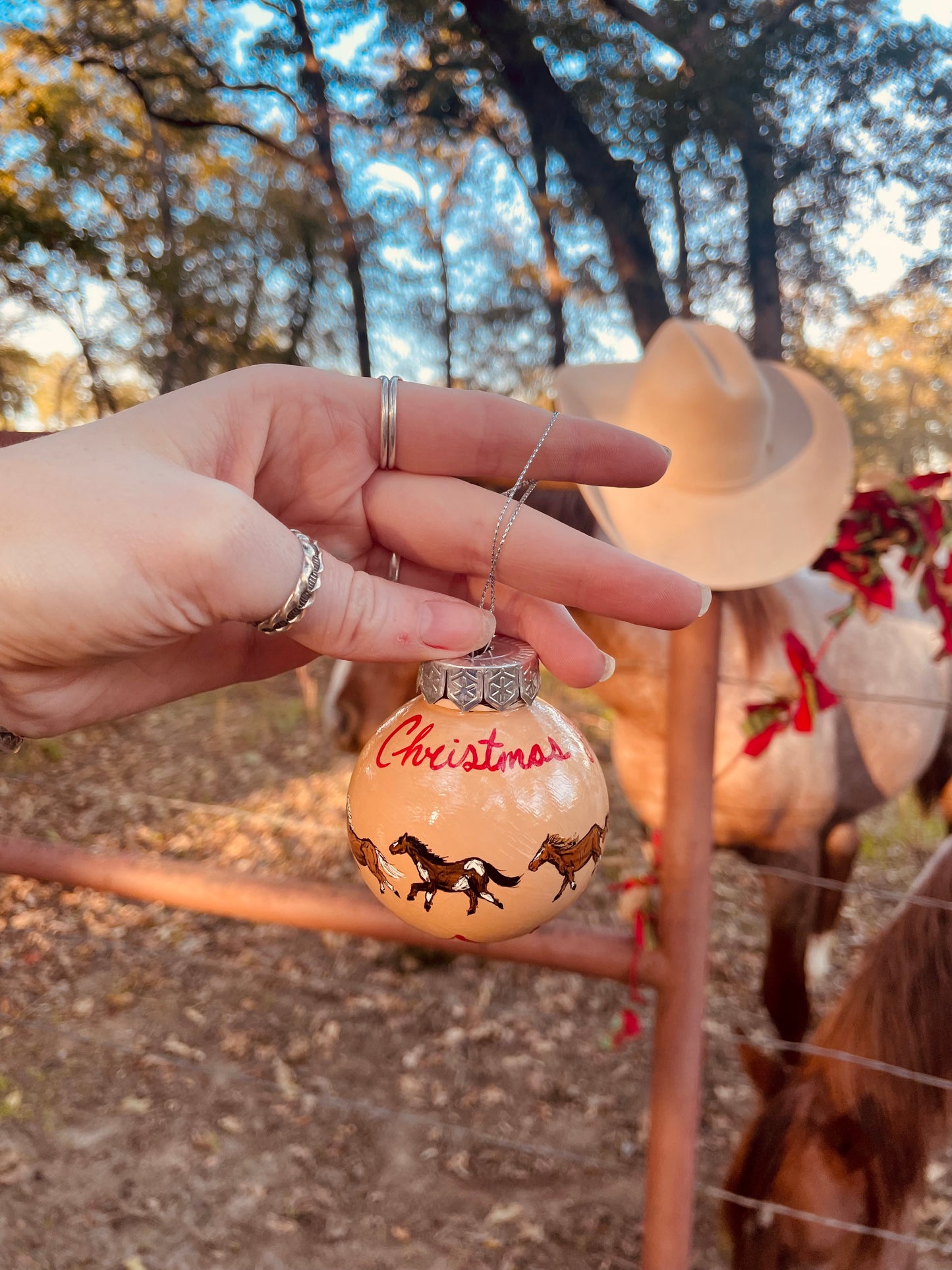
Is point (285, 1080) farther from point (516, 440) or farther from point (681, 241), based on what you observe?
point (681, 241)

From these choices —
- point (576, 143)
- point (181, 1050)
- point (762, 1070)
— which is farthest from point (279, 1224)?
point (576, 143)

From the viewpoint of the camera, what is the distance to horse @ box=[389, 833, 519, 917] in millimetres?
834

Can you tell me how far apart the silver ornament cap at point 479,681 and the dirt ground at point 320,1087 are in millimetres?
1368

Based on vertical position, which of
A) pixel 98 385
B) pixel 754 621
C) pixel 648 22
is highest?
pixel 648 22

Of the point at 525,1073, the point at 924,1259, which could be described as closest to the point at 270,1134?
the point at 525,1073

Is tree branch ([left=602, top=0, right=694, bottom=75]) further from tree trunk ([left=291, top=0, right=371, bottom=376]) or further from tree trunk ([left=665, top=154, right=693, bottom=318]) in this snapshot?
tree trunk ([left=291, top=0, right=371, bottom=376])

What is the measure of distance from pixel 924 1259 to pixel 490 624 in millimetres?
2342

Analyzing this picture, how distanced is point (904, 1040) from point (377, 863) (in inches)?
60.8

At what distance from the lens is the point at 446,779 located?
84 cm

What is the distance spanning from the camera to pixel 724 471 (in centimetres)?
167

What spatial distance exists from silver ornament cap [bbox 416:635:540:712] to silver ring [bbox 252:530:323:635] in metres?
0.15

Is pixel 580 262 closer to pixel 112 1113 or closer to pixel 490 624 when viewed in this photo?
pixel 490 624

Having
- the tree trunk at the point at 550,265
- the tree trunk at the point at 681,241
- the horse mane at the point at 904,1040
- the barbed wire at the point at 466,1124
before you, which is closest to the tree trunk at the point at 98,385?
the tree trunk at the point at 550,265

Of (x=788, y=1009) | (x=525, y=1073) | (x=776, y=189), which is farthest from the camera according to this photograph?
(x=525, y=1073)
